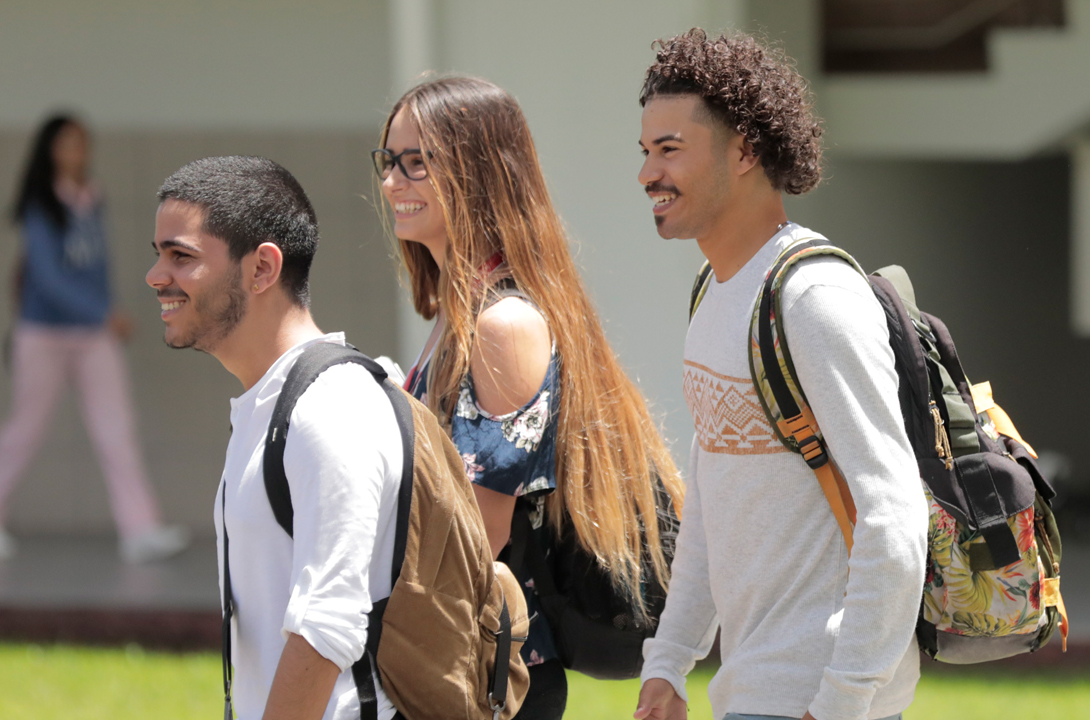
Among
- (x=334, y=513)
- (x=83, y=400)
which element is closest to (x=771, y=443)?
(x=334, y=513)

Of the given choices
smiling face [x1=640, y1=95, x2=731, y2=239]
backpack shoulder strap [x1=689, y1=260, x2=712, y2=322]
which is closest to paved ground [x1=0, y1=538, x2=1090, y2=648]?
backpack shoulder strap [x1=689, y1=260, x2=712, y2=322]

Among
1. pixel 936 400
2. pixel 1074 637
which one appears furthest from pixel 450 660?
pixel 1074 637

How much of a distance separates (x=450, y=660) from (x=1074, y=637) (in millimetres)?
4004

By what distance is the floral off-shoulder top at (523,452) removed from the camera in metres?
2.18

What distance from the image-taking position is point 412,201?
7.88 feet

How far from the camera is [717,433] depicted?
1.91 m

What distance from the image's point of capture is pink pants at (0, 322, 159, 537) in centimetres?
637

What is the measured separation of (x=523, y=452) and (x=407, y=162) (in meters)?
0.62

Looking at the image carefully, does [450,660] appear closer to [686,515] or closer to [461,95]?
[686,515]

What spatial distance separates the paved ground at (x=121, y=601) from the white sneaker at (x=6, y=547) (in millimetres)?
187

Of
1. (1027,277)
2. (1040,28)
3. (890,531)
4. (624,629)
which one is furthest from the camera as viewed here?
(1027,277)

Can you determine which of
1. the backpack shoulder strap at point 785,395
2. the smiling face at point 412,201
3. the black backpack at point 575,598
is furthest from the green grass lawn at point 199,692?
the backpack shoulder strap at point 785,395

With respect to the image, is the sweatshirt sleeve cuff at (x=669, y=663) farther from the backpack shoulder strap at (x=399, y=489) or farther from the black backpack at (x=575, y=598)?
the backpack shoulder strap at (x=399, y=489)

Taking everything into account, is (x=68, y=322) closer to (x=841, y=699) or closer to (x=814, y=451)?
(x=814, y=451)
